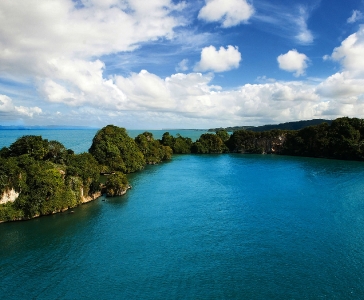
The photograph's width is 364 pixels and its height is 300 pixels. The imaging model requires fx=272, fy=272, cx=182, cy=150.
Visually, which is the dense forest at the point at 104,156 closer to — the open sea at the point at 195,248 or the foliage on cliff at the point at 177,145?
the foliage on cliff at the point at 177,145

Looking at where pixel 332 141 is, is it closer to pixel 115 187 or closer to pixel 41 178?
pixel 115 187

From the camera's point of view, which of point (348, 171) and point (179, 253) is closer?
point (179, 253)

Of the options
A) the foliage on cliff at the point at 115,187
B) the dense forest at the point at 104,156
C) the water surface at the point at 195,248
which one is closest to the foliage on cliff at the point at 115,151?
the dense forest at the point at 104,156

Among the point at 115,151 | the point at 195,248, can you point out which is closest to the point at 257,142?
the point at 115,151

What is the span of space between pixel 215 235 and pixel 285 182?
3094cm

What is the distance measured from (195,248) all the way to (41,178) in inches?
870

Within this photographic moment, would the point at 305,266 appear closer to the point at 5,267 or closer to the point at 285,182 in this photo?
the point at 5,267

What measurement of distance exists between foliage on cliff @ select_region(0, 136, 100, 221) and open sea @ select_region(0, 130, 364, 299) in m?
1.67

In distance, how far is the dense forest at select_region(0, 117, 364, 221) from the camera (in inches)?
1357

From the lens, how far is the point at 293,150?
100 meters

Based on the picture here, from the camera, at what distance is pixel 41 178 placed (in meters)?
35.3

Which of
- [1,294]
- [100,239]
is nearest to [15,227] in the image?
[100,239]

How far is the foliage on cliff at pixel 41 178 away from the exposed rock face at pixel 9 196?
253mm

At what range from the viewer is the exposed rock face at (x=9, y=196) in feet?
109
